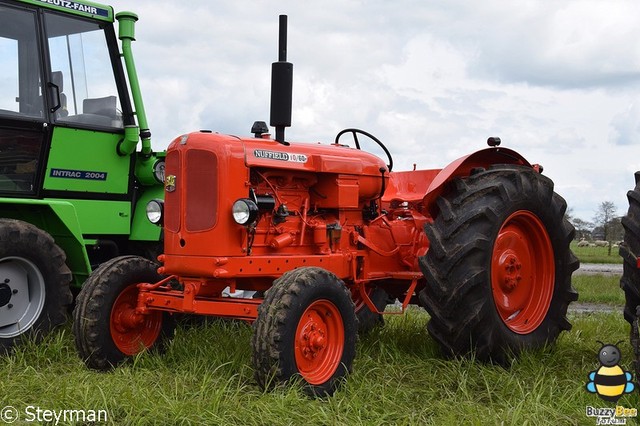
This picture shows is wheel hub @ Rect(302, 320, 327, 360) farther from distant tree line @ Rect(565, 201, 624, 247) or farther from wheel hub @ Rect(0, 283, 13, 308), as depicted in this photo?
distant tree line @ Rect(565, 201, 624, 247)

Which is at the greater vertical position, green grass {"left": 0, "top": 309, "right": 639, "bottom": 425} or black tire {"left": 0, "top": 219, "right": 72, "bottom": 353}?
black tire {"left": 0, "top": 219, "right": 72, "bottom": 353}

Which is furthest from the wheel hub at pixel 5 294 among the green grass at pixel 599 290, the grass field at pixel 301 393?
the green grass at pixel 599 290

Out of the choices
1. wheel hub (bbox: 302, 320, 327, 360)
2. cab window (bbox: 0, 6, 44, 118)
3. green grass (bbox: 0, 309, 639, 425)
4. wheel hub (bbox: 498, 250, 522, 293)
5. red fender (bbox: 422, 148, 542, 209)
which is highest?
cab window (bbox: 0, 6, 44, 118)

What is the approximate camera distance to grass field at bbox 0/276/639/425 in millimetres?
4234

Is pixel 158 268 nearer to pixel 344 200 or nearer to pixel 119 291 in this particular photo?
pixel 119 291

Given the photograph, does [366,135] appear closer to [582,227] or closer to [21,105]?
[21,105]

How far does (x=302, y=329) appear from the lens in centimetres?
483

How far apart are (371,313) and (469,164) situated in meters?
1.69

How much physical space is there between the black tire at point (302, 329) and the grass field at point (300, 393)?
0.40ft

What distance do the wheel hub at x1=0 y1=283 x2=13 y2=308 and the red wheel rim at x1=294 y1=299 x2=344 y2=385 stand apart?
2.73m

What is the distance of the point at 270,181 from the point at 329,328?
119 centimetres

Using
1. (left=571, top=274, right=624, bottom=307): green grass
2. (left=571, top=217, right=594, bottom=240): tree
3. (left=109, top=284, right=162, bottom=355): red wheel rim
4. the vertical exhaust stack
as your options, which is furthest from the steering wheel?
(left=571, top=217, right=594, bottom=240): tree

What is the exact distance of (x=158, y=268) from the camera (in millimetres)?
5793

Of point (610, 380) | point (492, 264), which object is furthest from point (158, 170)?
point (610, 380)
